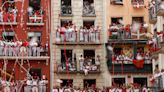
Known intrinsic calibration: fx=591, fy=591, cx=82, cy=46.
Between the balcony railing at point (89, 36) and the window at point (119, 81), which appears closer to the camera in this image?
the balcony railing at point (89, 36)

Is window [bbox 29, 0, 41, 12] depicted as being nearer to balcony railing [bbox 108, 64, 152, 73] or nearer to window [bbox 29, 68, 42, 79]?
window [bbox 29, 68, 42, 79]

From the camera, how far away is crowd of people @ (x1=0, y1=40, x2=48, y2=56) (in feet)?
166

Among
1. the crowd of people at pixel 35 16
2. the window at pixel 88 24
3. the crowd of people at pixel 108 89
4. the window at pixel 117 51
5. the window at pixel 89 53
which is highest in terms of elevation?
the crowd of people at pixel 35 16

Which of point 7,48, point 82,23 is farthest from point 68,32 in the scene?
point 7,48

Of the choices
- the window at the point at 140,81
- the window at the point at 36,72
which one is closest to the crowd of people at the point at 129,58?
the window at the point at 140,81

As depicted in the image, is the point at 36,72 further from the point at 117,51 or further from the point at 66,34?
the point at 117,51

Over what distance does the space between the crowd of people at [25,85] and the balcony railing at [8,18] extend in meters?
5.10

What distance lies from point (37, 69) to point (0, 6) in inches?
253

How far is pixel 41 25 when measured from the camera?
51719mm

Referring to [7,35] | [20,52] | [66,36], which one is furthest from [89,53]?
[7,35]

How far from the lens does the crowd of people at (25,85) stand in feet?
162

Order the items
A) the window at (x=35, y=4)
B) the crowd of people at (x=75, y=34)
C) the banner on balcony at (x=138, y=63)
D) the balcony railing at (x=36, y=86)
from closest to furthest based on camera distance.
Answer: the balcony railing at (x=36, y=86) → the banner on balcony at (x=138, y=63) → the crowd of people at (x=75, y=34) → the window at (x=35, y=4)

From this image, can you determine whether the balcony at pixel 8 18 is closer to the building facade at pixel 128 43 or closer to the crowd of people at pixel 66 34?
the crowd of people at pixel 66 34

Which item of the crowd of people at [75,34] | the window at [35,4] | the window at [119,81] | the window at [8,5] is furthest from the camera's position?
the window at [35,4]
